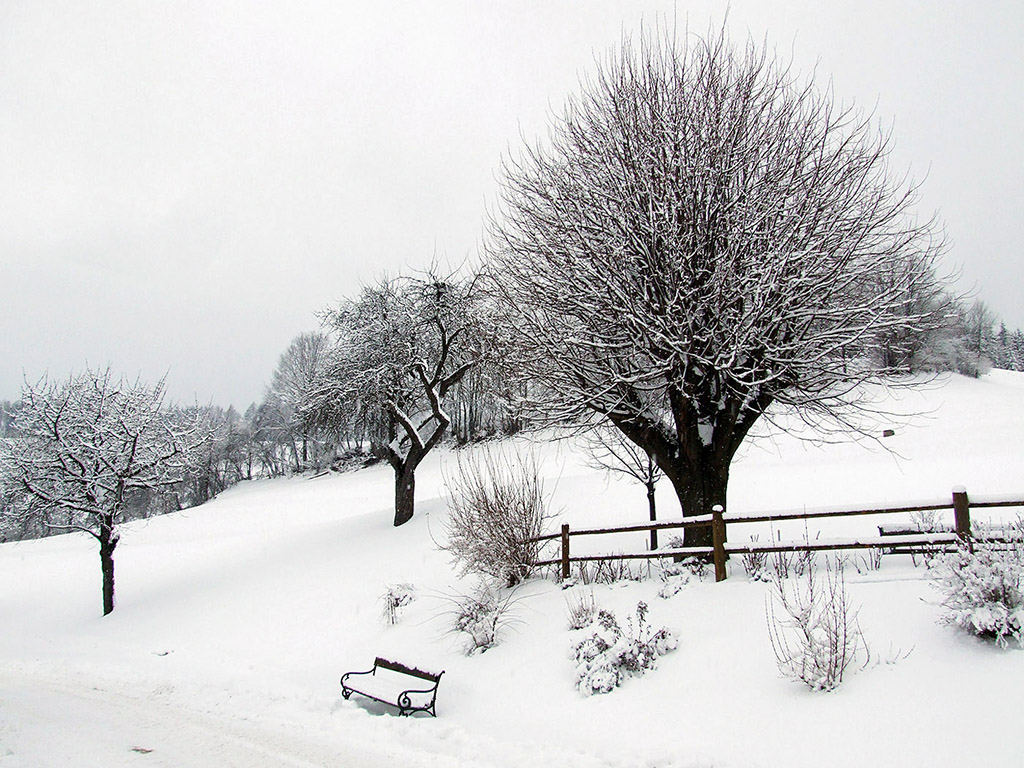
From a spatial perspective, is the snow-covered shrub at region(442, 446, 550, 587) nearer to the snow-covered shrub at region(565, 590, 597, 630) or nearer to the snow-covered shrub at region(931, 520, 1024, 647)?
the snow-covered shrub at region(565, 590, 597, 630)

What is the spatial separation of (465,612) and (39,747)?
18.3 feet

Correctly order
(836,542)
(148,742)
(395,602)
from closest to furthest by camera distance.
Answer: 1. (148,742)
2. (836,542)
3. (395,602)

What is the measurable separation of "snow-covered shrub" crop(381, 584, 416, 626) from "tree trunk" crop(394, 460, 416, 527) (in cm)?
657

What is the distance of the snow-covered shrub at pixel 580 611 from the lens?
8523mm

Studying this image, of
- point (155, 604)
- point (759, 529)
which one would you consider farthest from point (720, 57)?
point (155, 604)

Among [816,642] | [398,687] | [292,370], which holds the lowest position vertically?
[398,687]

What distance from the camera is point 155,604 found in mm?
15797

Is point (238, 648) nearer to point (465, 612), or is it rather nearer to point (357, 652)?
point (357, 652)

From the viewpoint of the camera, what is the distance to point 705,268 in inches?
376

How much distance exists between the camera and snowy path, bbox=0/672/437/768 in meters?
5.82

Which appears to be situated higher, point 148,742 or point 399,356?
point 399,356

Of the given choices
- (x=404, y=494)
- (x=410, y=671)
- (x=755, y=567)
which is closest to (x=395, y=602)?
(x=410, y=671)

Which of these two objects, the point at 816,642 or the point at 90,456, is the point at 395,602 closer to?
the point at 816,642

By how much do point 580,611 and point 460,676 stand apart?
2027 mm
